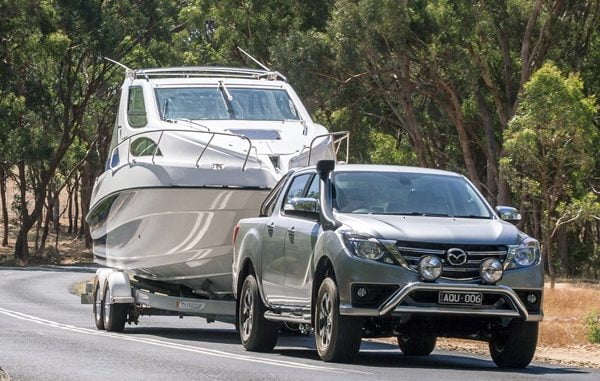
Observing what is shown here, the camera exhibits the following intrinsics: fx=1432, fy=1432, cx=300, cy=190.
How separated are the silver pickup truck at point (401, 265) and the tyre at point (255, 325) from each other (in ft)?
1.12

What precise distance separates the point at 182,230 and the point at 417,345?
4243 millimetres

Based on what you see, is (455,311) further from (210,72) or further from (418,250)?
(210,72)

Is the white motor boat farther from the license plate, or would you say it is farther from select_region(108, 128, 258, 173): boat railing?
the license plate

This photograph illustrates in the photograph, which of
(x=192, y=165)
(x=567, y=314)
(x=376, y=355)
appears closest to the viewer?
(x=376, y=355)

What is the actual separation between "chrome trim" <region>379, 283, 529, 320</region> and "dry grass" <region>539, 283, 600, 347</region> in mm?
4923

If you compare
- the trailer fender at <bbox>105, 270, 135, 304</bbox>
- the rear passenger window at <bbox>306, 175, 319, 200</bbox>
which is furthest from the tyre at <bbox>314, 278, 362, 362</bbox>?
the trailer fender at <bbox>105, 270, 135, 304</bbox>

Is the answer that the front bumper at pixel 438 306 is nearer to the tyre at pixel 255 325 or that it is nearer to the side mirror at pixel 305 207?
the side mirror at pixel 305 207

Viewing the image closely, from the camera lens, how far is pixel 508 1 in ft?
147

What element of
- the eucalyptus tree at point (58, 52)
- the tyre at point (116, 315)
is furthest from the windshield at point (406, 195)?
→ the eucalyptus tree at point (58, 52)

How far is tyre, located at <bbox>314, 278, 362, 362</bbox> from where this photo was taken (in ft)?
43.6

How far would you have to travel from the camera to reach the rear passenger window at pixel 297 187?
15609mm

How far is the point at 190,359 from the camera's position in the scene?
47.9 ft

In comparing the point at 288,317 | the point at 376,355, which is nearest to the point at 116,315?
the point at 376,355

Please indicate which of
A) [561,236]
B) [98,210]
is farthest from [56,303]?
[561,236]
